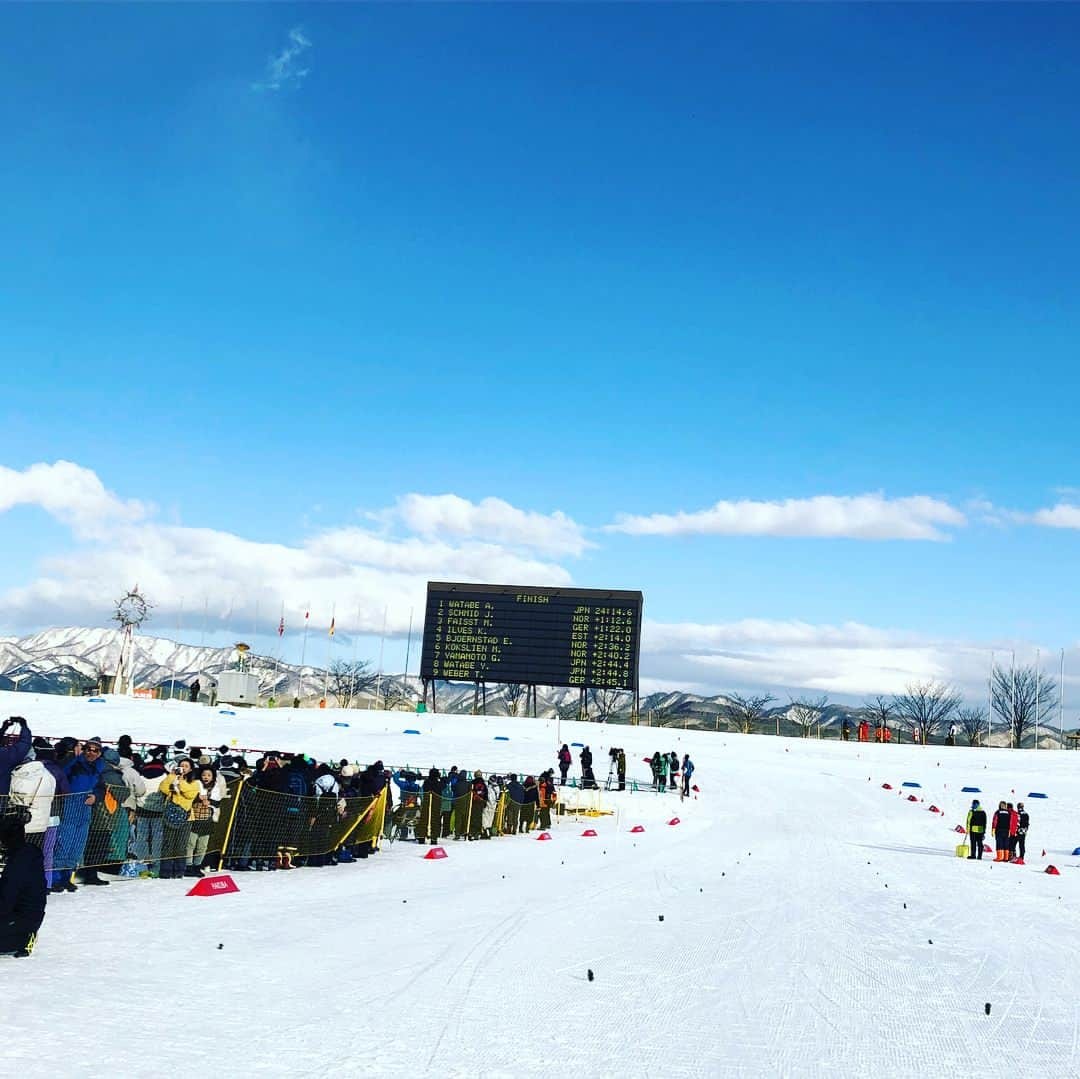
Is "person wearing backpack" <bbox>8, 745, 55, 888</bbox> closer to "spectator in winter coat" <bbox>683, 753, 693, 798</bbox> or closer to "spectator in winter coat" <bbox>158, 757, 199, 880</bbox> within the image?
"spectator in winter coat" <bbox>158, 757, 199, 880</bbox>

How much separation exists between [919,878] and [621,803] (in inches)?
714

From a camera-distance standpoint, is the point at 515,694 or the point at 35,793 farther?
the point at 515,694

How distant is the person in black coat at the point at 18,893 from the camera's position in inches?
372

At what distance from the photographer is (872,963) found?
11578 millimetres

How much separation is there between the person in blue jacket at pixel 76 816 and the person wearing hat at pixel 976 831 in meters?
19.9

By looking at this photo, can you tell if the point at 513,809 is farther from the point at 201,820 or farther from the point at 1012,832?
the point at 201,820

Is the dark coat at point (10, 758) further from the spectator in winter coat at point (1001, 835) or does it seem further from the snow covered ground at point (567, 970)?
the spectator in winter coat at point (1001, 835)

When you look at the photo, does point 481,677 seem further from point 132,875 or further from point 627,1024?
point 627,1024

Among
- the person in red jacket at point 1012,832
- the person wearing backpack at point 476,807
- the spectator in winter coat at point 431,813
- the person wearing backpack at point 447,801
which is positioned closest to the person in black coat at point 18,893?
the spectator in winter coat at point 431,813

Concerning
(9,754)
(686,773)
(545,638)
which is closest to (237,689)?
(545,638)

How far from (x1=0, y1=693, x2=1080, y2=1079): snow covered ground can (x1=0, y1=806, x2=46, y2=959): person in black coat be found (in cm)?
24

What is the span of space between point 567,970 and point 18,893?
5025mm

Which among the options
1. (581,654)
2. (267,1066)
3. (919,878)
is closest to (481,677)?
(581,654)

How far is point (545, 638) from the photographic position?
217 ft
